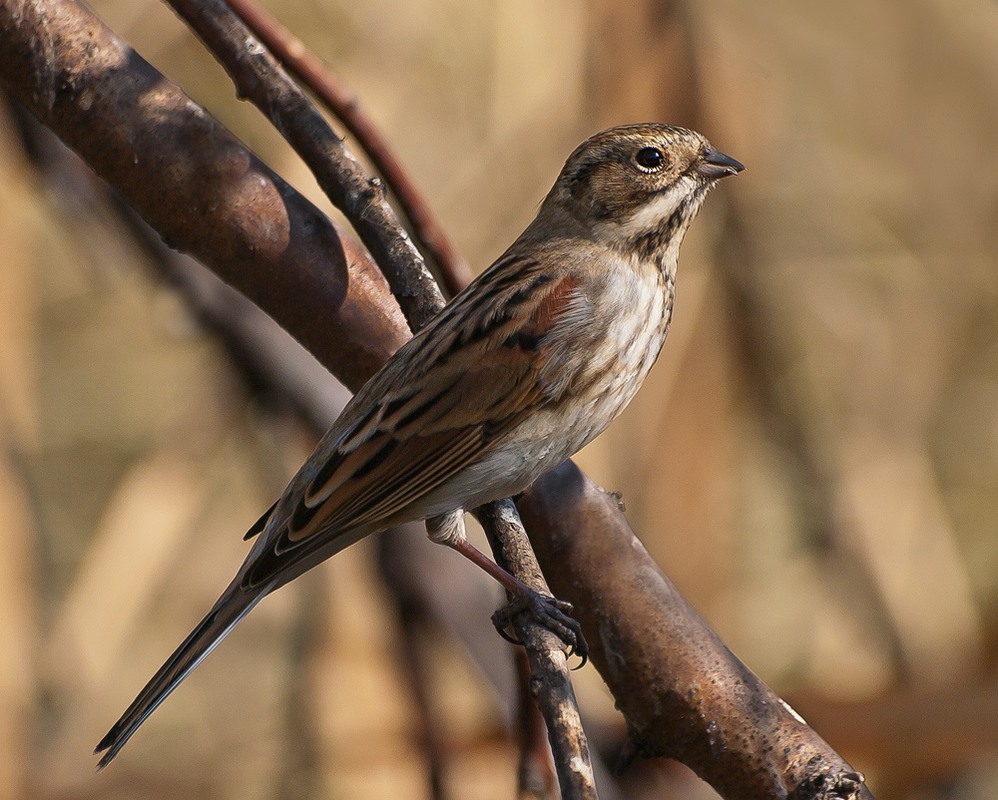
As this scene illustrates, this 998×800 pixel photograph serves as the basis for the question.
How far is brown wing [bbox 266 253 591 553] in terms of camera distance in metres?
2.93

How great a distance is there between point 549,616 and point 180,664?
835 mm

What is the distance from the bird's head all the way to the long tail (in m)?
1.29

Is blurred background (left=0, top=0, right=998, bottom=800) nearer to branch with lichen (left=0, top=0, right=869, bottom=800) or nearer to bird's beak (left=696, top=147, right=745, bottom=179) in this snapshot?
branch with lichen (left=0, top=0, right=869, bottom=800)

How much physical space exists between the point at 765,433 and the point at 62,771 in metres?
4.42

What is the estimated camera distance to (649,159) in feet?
10.7

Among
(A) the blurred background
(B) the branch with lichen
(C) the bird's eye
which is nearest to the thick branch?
(B) the branch with lichen

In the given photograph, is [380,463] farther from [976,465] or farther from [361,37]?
[976,465]

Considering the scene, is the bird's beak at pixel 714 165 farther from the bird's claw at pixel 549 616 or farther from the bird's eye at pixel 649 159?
the bird's claw at pixel 549 616

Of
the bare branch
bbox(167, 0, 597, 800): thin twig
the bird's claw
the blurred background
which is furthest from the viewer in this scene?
the blurred background

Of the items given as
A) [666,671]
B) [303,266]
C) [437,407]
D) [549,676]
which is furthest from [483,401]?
[549,676]

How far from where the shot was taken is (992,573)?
26.7 feet

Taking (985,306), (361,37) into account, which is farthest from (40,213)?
(985,306)

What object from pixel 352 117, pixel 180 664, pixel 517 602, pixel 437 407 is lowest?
pixel 180 664

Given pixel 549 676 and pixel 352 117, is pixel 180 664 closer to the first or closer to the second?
pixel 549 676
